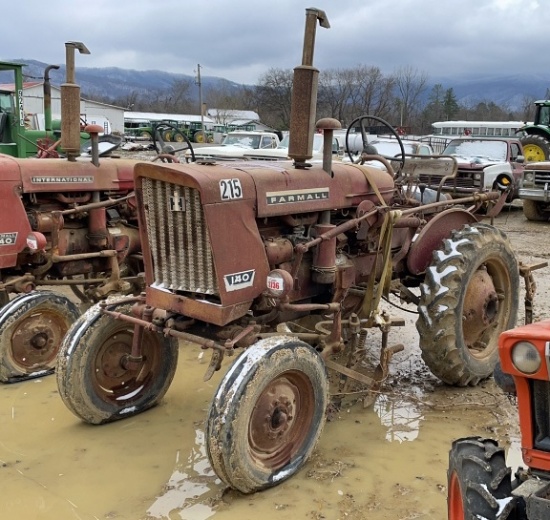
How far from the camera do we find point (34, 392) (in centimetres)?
479

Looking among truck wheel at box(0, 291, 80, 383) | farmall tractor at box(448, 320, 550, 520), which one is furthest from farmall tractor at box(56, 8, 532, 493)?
farmall tractor at box(448, 320, 550, 520)

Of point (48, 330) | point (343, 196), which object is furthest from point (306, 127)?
point (48, 330)

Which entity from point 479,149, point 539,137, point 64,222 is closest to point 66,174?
point 64,222

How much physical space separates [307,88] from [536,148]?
14918 millimetres

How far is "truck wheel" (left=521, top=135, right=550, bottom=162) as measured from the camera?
668 inches

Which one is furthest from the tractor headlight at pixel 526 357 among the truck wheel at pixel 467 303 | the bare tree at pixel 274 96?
the bare tree at pixel 274 96

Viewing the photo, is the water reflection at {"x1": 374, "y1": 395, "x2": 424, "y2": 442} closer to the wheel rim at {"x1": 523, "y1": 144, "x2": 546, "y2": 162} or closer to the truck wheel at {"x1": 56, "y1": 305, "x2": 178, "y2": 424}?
the truck wheel at {"x1": 56, "y1": 305, "x2": 178, "y2": 424}

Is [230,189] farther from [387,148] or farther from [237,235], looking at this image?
[387,148]

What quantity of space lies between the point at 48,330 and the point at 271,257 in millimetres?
2158

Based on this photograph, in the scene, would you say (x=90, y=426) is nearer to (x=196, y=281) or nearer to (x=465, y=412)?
(x=196, y=281)

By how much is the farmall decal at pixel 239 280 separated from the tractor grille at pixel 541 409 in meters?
1.78

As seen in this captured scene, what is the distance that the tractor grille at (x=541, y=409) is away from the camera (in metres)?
2.16

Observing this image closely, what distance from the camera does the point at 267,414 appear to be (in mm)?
3451

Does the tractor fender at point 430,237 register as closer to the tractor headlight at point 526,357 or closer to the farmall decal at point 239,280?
the farmall decal at point 239,280
